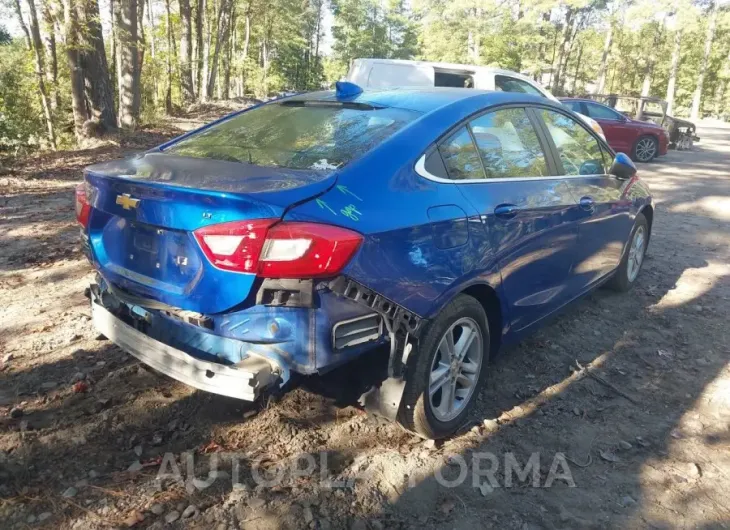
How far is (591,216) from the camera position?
4004 millimetres

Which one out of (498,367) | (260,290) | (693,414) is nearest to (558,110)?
(498,367)

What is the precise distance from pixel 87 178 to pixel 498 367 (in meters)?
2.76

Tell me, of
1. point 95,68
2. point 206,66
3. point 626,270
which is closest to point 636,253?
point 626,270

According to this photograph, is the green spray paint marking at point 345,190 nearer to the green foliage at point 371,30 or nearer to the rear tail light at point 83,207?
the rear tail light at point 83,207

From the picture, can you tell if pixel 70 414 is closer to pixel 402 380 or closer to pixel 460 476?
pixel 402 380

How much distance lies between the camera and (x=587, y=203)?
3.92 m

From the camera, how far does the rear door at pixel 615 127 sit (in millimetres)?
15398

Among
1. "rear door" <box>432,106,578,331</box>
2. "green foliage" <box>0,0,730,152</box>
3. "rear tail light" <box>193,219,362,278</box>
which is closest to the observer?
"rear tail light" <box>193,219,362,278</box>

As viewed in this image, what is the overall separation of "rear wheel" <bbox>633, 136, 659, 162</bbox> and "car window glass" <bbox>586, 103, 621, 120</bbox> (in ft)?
3.03

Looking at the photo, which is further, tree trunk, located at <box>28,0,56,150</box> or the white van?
tree trunk, located at <box>28,0,56,150</box>

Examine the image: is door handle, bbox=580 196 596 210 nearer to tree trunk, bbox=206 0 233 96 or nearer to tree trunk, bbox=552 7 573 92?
tree trunk, bbox=206 0 233 96

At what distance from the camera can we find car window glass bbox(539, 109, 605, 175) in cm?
391

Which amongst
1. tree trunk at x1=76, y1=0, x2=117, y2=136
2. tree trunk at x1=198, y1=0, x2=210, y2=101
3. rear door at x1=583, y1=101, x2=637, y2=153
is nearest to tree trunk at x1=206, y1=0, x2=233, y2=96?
tree trunk at x1=198, y1=0, x2=210, y2=101

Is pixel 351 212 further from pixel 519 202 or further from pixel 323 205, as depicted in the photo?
pixel 519 202
